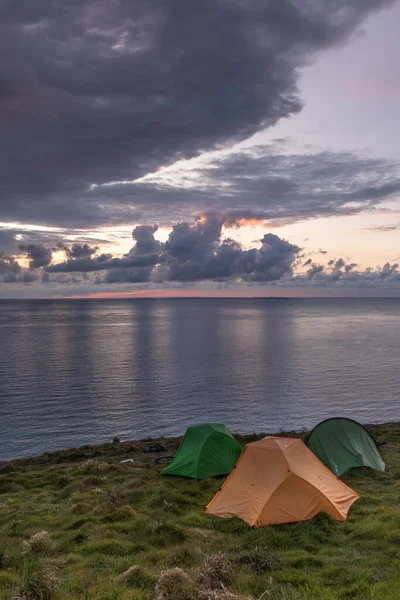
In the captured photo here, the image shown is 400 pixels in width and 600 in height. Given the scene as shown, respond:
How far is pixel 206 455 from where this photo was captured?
24172 millimetres

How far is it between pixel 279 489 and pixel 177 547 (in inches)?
185

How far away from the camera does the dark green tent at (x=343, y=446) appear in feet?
77.6

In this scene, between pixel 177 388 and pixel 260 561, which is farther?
pixel 177 388

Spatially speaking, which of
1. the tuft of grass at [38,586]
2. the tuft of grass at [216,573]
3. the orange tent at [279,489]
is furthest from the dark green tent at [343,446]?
the tuft of grass at [38,586]

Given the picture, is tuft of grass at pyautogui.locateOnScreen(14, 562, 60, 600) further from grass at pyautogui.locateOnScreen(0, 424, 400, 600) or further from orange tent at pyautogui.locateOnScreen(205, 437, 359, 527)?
orange tent at pyautogui.locateOnScreen(205, 437, 359, 527)

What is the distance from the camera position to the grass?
393 inches

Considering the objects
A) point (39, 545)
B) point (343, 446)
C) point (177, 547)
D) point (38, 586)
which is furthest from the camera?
point (343, 446)

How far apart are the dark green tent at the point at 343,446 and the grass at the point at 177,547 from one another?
33.2 inches

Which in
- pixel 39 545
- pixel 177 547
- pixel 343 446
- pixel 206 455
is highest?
pixel 177 547

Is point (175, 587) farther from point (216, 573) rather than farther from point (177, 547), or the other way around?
point (177, 547)

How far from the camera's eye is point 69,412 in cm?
5378

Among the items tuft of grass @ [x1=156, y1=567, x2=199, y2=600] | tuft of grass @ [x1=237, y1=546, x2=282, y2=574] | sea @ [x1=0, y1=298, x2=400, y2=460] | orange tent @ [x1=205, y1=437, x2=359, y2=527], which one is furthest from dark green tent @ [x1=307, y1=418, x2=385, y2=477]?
sea @ [x1=0, y1=298, x2=400, y2=460]

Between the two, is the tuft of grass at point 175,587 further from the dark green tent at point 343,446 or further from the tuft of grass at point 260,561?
the dark green tent at point 343,446

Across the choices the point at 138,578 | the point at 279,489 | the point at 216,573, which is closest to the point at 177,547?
the point at 138,578
